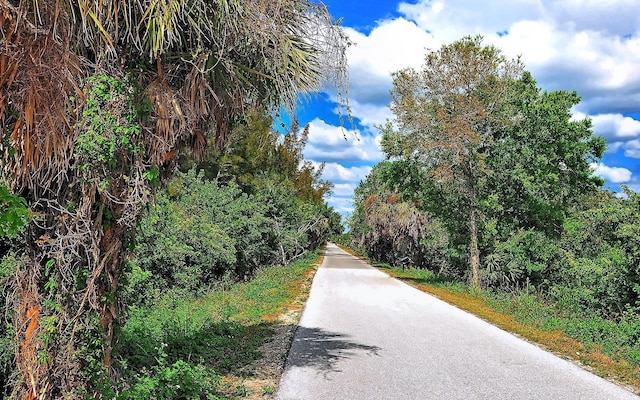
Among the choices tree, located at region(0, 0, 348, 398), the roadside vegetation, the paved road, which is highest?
the roadside vegetation

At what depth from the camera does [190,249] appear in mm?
15555

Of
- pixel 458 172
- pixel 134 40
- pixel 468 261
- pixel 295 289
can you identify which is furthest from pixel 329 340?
pixel 468 261

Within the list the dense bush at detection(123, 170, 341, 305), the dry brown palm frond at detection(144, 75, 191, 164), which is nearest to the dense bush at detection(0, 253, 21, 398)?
the dense bush at detection(123, 170, 341, 305)

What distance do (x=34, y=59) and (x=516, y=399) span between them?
5926 millimetres

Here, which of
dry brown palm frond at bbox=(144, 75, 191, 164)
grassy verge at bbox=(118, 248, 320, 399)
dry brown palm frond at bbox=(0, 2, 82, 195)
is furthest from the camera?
grassy verge at bbox=(118, 248, 320, 399)

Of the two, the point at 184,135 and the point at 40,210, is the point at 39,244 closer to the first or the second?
the point at 40,210

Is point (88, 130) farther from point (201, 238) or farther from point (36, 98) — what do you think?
point (201, 238)

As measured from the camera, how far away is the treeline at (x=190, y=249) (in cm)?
445

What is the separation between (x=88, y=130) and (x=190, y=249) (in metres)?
12.1

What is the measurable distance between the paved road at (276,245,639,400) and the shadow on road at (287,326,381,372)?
2 centimetres

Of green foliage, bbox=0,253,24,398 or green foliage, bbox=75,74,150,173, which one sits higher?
green foliage, bbox=75,74,150,173

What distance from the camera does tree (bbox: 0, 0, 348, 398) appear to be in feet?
11.6

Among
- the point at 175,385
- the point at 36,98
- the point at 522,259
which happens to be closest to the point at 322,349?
the point at 175,385

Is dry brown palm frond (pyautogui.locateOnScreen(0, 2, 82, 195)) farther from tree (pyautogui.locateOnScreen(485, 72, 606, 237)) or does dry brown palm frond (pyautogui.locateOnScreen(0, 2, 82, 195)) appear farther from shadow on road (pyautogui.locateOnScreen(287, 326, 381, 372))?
tree (pyautogui.locateOnScreen(485, 72, 606, 237))
